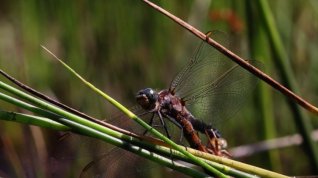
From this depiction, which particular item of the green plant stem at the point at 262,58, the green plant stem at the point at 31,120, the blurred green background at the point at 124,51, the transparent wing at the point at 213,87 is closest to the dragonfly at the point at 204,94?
the transparent wing at the point at 213,87

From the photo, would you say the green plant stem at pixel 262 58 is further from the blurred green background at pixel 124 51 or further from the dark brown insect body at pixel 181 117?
the dark brown insect body at pixel 181 117

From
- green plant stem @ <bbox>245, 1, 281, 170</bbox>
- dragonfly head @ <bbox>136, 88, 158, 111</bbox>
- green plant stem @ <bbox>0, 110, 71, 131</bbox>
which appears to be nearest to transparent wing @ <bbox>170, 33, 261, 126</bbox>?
dragonfly head @ <bbox>136, 88, 158, 111</bbox>

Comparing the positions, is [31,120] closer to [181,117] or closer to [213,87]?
[181,117]

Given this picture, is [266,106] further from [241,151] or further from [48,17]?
[48,17]

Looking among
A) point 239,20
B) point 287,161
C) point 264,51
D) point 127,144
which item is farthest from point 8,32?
point 127,144

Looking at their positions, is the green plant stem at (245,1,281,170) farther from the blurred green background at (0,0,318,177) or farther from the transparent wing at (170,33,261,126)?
the transparent wing at (170,33,261,126)

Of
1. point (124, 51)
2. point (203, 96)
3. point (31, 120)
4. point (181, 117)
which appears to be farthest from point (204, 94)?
point (124, 51)
